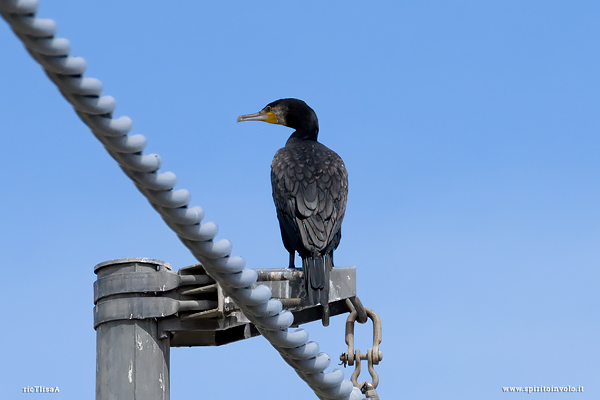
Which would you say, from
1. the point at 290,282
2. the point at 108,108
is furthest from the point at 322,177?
the point at 108,108

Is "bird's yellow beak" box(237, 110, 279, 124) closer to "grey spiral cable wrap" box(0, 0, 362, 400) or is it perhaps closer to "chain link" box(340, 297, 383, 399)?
"chain link" box(340, 297, 383, 399)

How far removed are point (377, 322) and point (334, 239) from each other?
2227mm

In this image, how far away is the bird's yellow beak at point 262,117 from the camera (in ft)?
22.6

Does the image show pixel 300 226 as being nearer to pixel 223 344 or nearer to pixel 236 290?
pixel 223 344

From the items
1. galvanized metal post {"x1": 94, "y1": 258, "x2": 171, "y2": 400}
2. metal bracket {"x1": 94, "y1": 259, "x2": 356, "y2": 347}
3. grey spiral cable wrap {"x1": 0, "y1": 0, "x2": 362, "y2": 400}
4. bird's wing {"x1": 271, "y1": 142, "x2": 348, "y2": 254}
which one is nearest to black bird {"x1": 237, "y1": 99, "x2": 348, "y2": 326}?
bird's wing {"x1": 271, "y1": 142, "x2": 348, "y2": 254}

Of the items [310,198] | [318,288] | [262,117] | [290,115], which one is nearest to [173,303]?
[318,288]

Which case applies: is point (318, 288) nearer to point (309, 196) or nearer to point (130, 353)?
point (130, 353)

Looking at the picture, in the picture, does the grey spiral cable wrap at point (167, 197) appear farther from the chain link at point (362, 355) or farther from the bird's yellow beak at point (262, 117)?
the bird's yellow beak at point (262, 117)

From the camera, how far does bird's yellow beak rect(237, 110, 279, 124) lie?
271 inches

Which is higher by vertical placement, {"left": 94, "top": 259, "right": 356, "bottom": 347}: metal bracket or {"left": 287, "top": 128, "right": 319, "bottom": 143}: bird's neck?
{"left": 287, "top": 128, "right": 319, "bottom": 143}: bird's neck

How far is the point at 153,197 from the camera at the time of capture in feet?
5.68

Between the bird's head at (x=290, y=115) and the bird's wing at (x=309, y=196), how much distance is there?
0.59 meters

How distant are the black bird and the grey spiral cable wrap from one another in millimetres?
2349

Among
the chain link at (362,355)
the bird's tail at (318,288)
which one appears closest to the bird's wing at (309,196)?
the bird's tail at (318,288)
